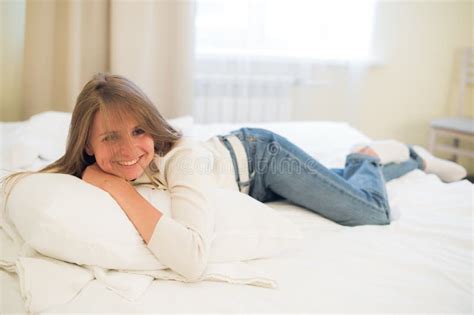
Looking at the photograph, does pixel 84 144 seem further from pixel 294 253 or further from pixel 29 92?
pixel 29 92

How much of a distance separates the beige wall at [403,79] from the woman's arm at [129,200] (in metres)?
1.88

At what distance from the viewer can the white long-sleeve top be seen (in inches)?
33.6

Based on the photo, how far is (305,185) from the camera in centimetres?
123

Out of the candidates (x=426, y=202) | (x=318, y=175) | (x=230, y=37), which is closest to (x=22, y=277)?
(x=318, y=175)

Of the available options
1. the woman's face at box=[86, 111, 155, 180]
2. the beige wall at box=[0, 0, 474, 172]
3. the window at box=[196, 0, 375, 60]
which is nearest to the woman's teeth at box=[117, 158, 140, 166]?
the woman's face at box=[86, 111, 155, 180]

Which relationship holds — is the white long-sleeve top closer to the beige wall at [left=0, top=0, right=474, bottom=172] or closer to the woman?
the woman

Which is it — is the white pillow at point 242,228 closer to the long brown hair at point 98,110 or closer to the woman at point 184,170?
the woman at point 184,170

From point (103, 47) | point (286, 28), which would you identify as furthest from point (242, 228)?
point (286, 28)

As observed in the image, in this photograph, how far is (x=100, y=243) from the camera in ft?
2.73

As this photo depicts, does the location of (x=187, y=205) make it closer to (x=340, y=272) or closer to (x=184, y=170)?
(x=184, y=170)

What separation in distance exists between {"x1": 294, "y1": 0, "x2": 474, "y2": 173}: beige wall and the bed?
4.67ft

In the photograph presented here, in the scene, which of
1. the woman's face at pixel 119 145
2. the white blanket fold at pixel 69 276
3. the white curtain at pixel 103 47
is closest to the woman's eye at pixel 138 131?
the woman's face at pixel 119 145

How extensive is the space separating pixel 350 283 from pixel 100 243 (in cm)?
51

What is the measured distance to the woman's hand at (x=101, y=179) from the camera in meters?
0.95
